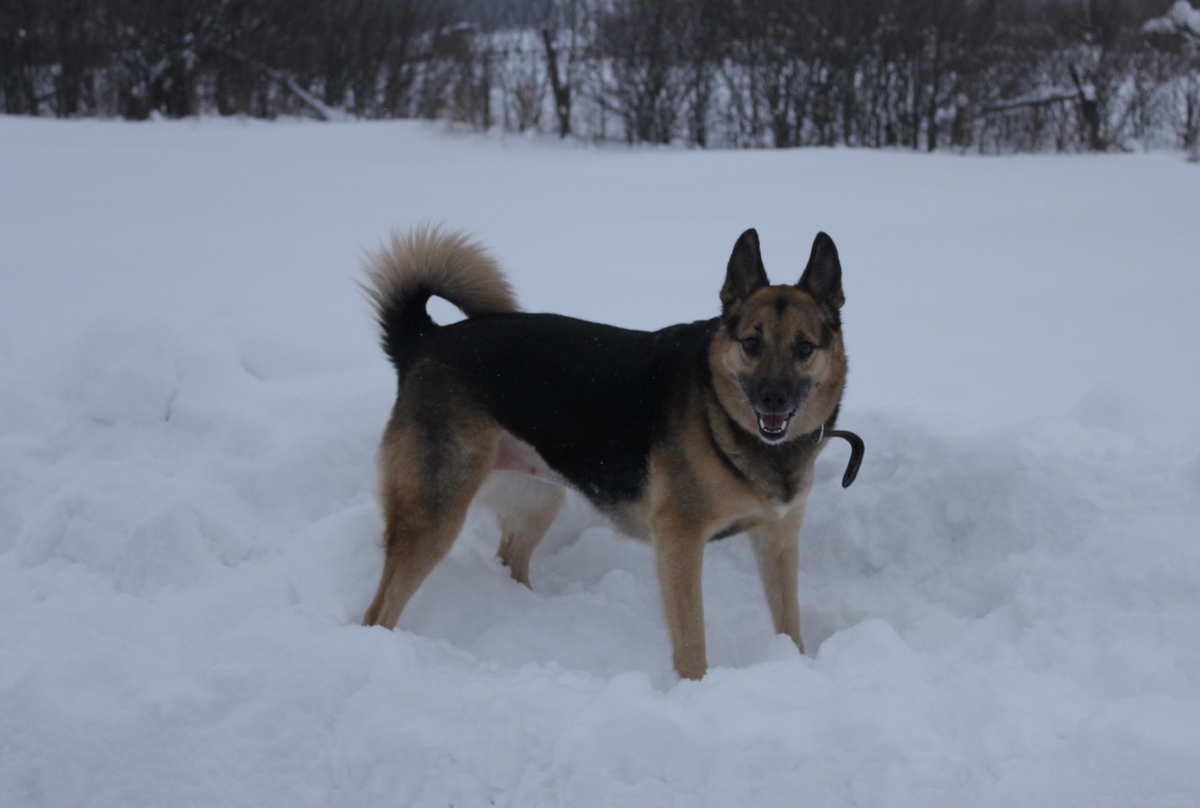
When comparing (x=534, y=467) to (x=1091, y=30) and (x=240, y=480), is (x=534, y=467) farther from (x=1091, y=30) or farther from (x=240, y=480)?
(x=1091, y=30)

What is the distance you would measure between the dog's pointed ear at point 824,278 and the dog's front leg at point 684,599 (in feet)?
2.82

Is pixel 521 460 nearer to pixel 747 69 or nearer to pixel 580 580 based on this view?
pixel 580 580

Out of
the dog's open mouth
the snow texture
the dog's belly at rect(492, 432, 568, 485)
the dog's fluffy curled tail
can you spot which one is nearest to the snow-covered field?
the dog's belly at rect(492, 432, 568, 485)

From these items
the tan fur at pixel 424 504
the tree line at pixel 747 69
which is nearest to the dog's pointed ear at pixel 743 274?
the tan fur at pixel 424 504

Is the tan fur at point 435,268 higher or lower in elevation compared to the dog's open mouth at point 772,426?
higher

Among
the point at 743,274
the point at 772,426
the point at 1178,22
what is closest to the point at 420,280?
the point at 743,274

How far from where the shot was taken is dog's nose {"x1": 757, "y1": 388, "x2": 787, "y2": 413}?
2.79 meters

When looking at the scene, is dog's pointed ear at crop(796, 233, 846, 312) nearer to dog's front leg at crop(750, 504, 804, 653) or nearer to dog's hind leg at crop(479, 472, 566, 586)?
dog's front leg at crop(750, 504, 804, 653)

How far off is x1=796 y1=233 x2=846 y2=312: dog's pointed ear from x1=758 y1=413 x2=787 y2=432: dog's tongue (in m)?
0.48

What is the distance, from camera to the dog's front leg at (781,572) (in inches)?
128

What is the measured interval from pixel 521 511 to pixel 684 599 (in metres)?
0.90

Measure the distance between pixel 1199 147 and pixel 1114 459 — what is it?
36.6 ft

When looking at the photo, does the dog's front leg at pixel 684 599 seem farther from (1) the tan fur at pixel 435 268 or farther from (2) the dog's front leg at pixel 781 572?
(1) the tan fur at pixel 435 268

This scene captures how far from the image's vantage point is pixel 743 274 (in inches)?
124
